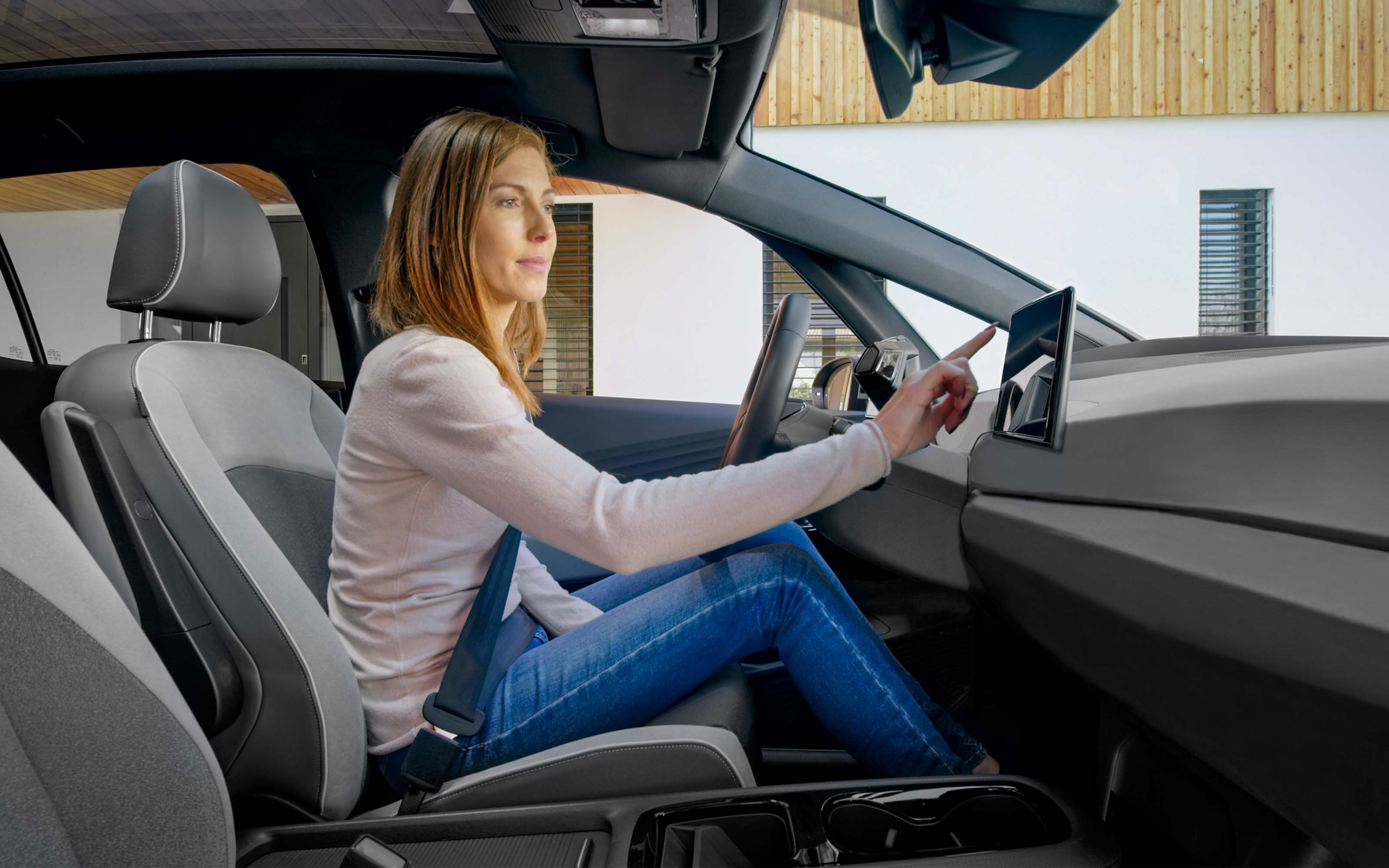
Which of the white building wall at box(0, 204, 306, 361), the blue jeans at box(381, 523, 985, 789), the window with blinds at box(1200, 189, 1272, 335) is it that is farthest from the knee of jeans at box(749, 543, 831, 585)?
the white building wall at box(0, 204, 306, 361)

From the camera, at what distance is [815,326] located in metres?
1.65

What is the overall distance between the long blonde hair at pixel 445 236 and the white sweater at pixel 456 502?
0.07 meters

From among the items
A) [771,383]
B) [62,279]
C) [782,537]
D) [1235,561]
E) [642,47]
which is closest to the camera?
[1235,561]

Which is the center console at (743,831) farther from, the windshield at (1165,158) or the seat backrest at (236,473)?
the windshield at (1165,158)

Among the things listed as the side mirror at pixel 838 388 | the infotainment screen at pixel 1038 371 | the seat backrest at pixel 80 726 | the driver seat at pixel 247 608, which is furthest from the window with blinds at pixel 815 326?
the seat backrest at pixel 80 726

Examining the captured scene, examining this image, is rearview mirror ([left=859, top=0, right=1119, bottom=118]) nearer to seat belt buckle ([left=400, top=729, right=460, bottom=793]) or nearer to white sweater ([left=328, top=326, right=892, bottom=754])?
white sweater ([left=328, top=326, right=892, bottom=754])

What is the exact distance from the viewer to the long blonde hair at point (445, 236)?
3.24ft

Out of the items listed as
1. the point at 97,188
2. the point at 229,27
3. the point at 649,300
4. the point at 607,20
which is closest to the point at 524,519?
the point at 607,20

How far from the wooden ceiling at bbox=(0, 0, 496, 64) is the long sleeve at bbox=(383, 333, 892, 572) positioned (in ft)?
2.82

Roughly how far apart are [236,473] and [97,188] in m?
1.39

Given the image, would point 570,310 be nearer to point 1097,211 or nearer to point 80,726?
point 1097,211

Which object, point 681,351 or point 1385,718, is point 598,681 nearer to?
point 1385,718

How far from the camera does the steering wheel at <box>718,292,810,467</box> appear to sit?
3.67ft

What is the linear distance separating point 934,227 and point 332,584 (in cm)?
123
